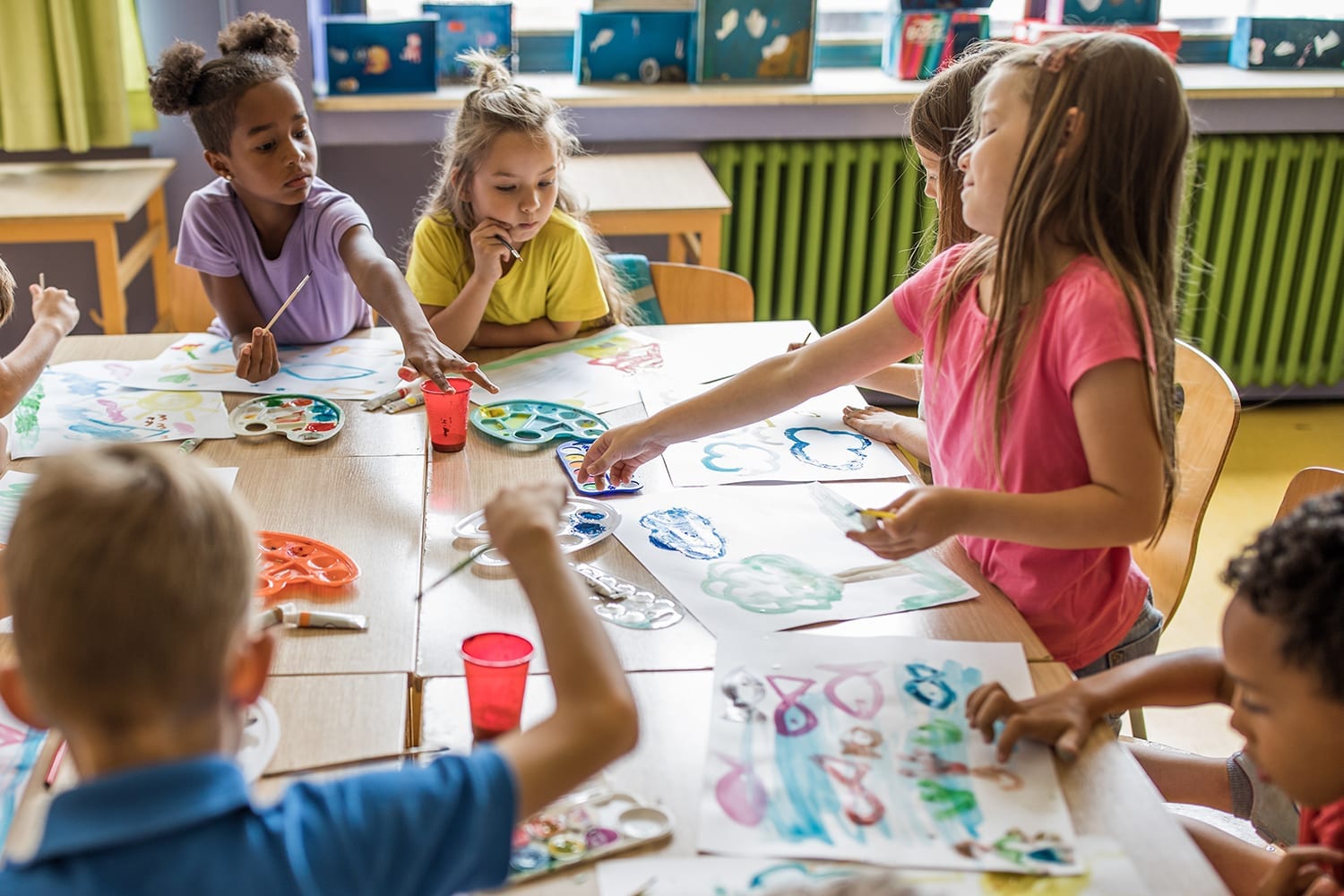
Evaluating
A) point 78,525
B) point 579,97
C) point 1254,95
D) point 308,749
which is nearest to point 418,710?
point 308,749

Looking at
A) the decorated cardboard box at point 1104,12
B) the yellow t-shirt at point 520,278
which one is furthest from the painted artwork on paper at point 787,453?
the decorated cardboard box at point 1104,12

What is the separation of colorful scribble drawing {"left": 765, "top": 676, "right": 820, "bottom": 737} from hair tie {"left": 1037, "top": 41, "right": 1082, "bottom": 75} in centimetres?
61

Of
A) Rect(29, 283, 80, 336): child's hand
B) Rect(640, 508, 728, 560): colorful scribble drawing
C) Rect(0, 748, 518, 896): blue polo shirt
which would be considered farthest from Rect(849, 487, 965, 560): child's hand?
Rect(29, 283, 80, 336): child's hand

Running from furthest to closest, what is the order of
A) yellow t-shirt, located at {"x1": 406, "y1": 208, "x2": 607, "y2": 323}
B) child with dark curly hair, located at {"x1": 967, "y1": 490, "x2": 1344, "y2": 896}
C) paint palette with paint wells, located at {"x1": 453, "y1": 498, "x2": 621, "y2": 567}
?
yellow t-shirt, located at {"x1": 406, "y1": 208, "x2": 607, "y2": 323}
paint palette with paint wells, located at {"x1": 453, "y1": 498, "x2": 621, "y2": 567}
child with dark curly hair, located at {"x1": 967, "y1": 490, "x2": 1344, "y2": 896}

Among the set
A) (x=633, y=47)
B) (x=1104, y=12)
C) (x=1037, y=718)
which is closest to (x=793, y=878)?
Answer: (x=1037, y=718)

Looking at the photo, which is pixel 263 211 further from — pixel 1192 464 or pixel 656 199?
pixel 1192 464

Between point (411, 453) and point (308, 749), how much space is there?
0.63m

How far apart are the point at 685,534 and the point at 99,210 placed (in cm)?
186

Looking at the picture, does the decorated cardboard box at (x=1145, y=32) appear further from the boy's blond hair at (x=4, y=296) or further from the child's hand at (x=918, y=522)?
the boy's blond hair at (x=4, y=296)

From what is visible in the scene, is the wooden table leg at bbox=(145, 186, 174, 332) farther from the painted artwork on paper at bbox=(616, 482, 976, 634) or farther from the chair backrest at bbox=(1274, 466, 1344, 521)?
the chair backrest at bbox=(1274, 466, 1344, 521)

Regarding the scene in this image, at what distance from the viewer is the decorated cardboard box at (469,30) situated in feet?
10.2

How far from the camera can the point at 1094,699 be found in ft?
3.31

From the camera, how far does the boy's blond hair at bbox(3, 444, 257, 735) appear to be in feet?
2.05

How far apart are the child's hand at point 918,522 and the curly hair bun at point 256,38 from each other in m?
1.36
